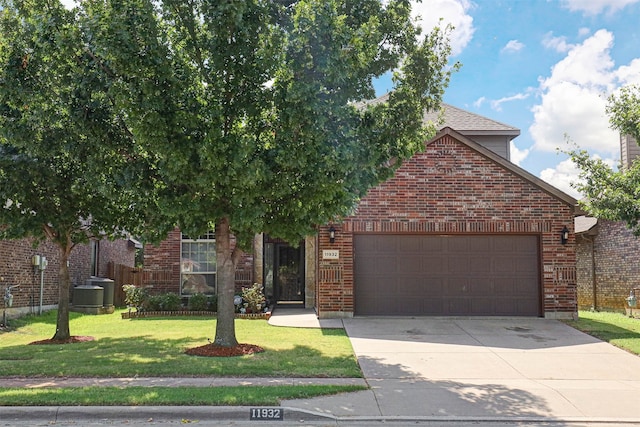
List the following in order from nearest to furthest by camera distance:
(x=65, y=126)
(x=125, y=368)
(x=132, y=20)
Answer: (x=132, y=20)
(x=125, y=368)
(x=65, y=126)

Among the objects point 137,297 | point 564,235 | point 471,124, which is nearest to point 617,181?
point 564,235

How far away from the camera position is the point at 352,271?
15023 mm

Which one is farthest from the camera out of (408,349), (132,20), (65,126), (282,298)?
(282,298)

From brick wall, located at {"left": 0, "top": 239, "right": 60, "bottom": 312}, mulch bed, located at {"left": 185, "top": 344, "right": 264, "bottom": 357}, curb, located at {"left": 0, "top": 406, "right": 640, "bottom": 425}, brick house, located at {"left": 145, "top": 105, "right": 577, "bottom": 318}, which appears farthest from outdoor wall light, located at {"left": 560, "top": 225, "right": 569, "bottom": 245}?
brick wall, located at {"left": 0, "top": 239, "right": 60, "bottom": 312}

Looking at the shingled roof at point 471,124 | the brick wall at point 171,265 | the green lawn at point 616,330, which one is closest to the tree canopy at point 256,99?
the green lawn at point 616,330

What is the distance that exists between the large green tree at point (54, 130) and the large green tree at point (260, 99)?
1.56 ft

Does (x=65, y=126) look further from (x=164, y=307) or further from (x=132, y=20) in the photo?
(x=164, y=307)

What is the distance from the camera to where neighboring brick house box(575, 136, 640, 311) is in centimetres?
1855

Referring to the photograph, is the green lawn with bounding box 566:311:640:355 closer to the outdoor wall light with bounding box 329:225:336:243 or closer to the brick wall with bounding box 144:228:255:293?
the outdoor wall light with bounding box 329:225:336:243

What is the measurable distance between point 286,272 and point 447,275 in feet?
21.0

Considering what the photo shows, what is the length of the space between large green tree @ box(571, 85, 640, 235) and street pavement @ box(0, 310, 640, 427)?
3005 mm

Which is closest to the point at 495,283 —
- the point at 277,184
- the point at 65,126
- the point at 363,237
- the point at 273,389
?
the point at 363,237

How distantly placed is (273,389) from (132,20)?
18.6 feet

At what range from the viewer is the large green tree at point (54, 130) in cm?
918
